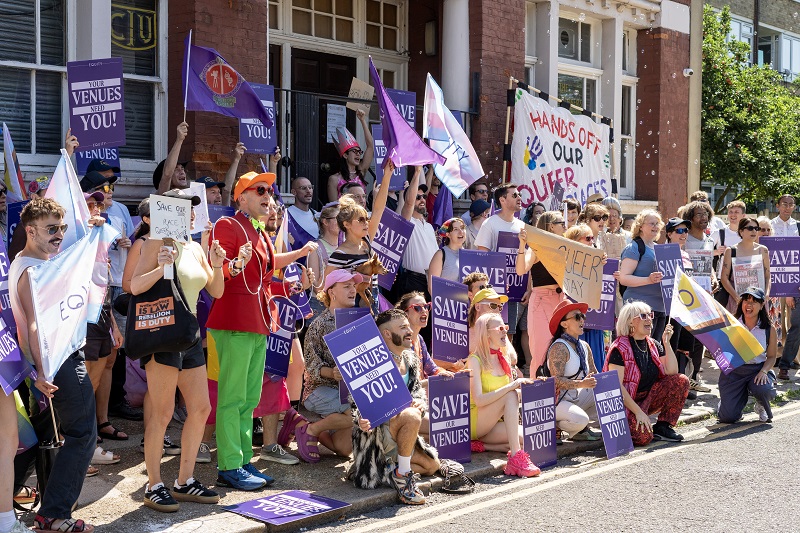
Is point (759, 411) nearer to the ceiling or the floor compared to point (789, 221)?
nearer to the floor

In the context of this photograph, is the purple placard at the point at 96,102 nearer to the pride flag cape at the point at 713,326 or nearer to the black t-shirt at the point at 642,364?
the black t-shirt at the point at 642,364

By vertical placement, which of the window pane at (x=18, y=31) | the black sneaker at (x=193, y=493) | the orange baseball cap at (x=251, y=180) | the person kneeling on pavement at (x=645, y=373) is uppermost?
the window pane at (x=18, y=31)

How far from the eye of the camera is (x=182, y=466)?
250 inches

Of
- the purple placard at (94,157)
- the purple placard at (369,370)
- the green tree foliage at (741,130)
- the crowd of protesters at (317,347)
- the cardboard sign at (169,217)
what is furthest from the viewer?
the green tree foliage at (741,130)

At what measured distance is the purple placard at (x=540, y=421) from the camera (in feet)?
25.1

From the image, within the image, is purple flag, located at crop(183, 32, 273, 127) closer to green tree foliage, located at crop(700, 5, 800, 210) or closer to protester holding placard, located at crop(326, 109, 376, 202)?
A: protester holding placard, located at crop(326, 109, 376, 202)

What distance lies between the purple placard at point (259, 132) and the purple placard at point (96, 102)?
4.29 ft

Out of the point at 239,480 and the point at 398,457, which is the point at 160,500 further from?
the point at 398,457

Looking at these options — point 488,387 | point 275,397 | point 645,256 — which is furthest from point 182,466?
point 645,256

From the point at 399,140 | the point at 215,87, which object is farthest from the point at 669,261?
the point at 215,87

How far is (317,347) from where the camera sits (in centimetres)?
758

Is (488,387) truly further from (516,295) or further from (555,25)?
(555,25)

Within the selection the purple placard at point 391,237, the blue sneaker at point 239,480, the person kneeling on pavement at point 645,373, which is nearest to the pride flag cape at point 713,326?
the person kneeling on pavement at point 645,373

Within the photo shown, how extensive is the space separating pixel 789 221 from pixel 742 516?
8265 mm
